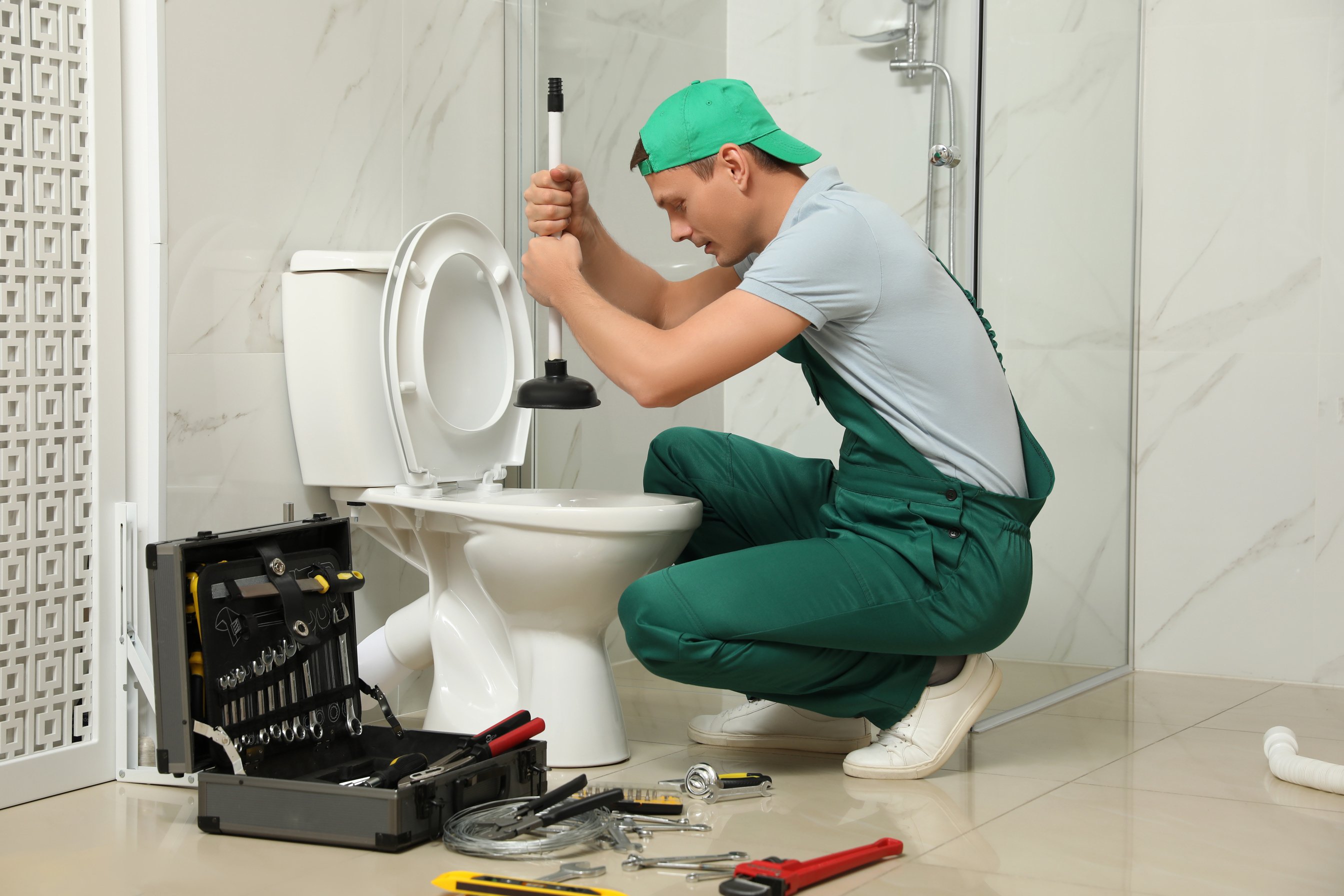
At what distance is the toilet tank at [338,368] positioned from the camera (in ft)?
6.98

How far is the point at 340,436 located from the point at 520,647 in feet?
1.45

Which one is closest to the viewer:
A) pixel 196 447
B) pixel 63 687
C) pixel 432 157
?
pixel 63 687

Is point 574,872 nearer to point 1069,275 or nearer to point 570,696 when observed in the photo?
point 570,696

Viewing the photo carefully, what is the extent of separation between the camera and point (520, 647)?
2070mm

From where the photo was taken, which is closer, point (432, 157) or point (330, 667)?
point (330, 667)

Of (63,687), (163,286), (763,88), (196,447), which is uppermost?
(763,88)

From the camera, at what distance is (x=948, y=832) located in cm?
169

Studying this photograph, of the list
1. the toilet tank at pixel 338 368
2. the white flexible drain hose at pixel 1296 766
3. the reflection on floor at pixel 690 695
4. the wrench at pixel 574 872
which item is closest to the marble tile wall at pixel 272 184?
the toilet tank at pixel 338 368

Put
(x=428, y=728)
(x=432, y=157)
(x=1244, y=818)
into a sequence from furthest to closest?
(x=432, y=157)
(x=428, y=728)
(x=1244, y=818)

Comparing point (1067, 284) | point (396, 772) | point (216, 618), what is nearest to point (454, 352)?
point (216, 618)

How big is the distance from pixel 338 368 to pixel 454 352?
207 mm

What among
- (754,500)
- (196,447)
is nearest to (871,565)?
(754,500)

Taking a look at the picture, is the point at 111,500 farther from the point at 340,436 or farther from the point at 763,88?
the point at 763,88

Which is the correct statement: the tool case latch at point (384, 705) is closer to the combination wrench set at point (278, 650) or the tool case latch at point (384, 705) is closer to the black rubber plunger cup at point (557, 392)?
the combination wrench set at point (278, 650)
